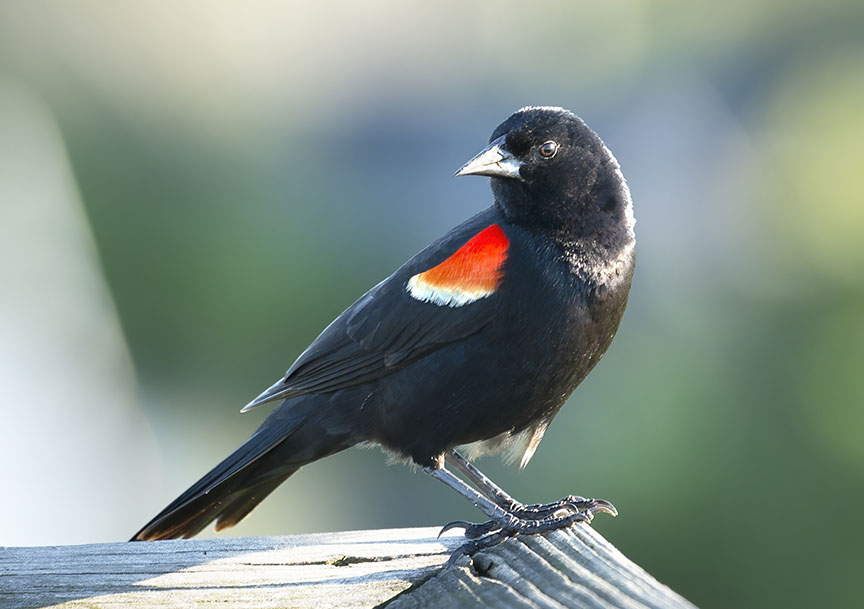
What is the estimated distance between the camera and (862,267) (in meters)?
4.91

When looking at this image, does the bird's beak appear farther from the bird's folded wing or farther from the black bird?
the bird's folded wing

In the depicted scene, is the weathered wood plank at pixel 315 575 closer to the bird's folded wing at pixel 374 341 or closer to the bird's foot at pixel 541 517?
the bird's foot at pixel 541 517

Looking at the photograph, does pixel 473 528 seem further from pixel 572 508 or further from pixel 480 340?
pixel 480 340

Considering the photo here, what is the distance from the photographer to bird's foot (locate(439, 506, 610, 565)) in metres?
2.08

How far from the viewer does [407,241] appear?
20.1ft

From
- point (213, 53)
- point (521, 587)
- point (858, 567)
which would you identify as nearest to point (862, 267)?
point (858, 567)

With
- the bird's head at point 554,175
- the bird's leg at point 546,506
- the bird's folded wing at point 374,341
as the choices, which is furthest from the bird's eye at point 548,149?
the bird's leg at point 546,506

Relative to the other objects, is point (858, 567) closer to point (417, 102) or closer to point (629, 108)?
point (629, 108)

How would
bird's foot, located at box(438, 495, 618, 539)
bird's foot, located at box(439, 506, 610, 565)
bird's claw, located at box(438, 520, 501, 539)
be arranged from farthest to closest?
bird's claw, located at box(438, 520, 501, 539)
bird's foot, located at box(438, 495, 618, 539)
bird's foot, located at box(439, 506, 610, 565)

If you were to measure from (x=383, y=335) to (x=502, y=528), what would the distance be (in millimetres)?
955

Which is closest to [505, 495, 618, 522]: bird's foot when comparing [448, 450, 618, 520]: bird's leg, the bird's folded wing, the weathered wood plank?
[448, 450, 618, 520]: bird's leg

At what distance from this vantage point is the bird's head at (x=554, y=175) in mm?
3094

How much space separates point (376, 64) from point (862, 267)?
12.0 feet

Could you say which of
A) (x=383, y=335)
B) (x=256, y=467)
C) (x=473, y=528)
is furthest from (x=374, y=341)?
(x=473, y=528)
